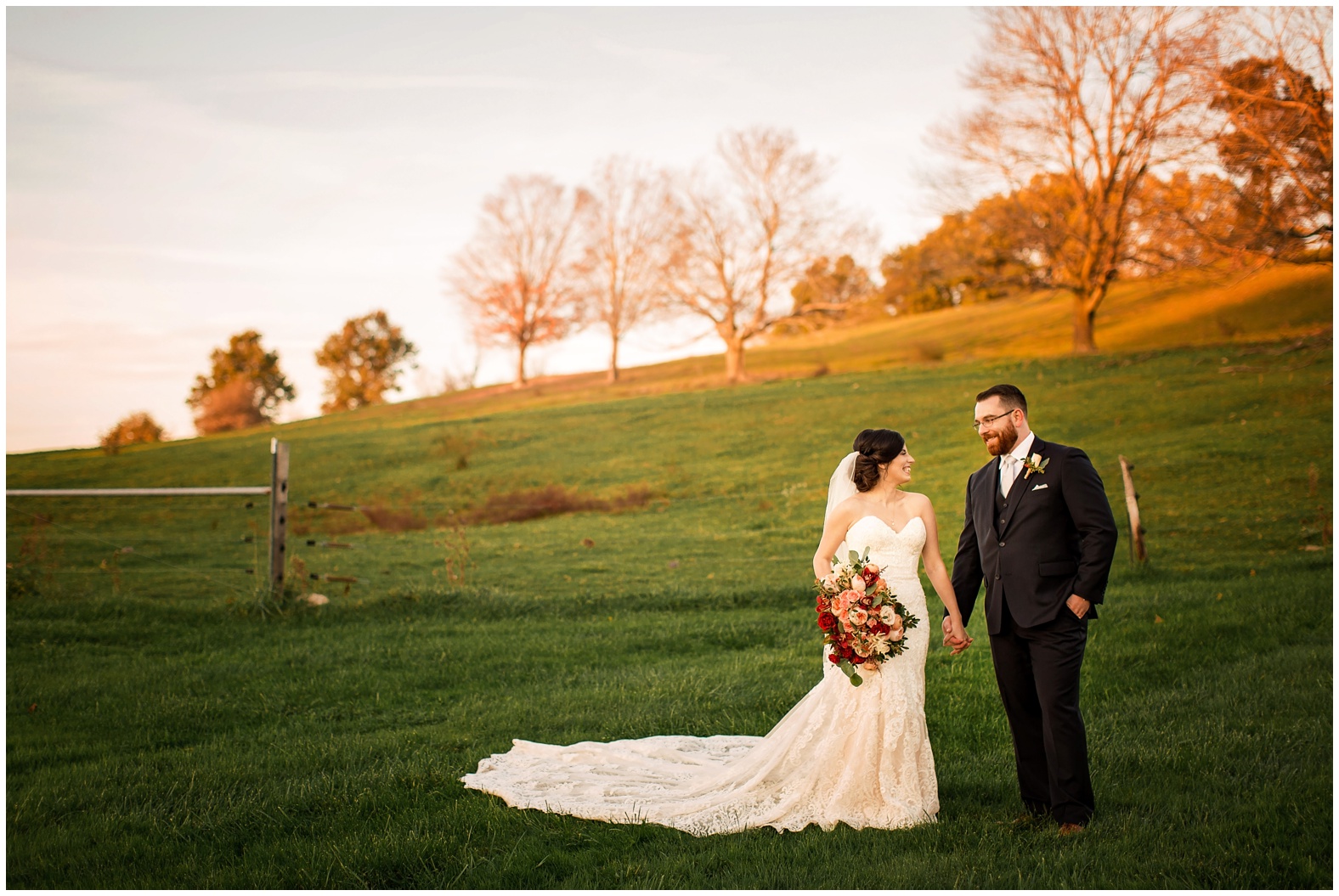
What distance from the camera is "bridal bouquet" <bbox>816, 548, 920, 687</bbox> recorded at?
5.30 meters

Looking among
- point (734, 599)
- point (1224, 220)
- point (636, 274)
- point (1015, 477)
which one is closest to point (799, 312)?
point (636, 274)

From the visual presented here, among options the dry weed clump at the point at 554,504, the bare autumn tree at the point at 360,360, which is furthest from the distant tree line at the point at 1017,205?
the dry weed clump at the point at 554,504

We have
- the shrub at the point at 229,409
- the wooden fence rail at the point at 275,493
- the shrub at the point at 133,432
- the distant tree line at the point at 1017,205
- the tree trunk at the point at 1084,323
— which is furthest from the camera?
the shrub at the point at 229,409

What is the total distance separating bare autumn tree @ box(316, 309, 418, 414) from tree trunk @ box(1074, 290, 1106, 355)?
39.1m

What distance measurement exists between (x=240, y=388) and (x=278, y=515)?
4335 centimetres

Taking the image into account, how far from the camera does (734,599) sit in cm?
1329

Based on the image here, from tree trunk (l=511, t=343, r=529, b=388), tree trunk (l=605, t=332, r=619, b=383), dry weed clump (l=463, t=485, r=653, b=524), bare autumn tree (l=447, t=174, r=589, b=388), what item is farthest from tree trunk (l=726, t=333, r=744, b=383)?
dry weed clump (l=463, t=485, r=653, b=524)

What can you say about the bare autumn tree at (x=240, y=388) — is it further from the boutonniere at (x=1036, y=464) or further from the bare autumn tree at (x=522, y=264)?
the boutonniere at (x=1036, y=464)

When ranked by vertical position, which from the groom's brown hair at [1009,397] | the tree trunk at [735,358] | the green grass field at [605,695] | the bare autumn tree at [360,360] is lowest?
the green grass field at [605,695]

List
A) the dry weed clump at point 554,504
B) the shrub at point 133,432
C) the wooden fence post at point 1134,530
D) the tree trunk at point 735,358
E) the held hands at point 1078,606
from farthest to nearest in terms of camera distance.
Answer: the tree trunk at point 735,358 → the shrub at point 133,432 → the dry weed clump at point 554,504 → the wooden fence post at point 1134,530 → the held hands at point 1078,606

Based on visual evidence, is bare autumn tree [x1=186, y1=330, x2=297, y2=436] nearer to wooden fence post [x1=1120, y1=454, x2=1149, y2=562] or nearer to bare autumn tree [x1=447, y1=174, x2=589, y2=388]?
bare autumn tree [x1=447, y1=174, x2=589, y2=388]

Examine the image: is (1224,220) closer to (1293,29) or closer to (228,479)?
(1293,29)

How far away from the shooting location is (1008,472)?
17.8ft

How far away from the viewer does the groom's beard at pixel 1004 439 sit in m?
5.35
